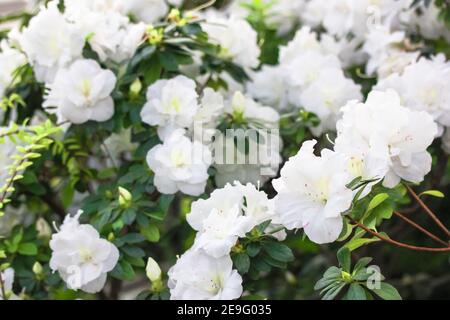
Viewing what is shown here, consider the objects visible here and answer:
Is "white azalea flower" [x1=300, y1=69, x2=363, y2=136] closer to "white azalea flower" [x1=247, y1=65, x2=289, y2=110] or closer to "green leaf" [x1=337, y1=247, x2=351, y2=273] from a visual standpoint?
"white azalea flower" [x1=247, y1=65, x2=289, y2=110]

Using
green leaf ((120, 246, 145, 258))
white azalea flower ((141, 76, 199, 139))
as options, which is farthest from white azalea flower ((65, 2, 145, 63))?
green leaf ((120, 246, 145, 258))

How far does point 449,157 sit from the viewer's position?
1.83 meters

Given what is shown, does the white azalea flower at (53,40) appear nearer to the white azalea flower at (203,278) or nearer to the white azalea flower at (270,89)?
the white azalea flower at (270,89)

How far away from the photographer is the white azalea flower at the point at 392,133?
1274mm

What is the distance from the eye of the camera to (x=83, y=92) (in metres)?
1.67

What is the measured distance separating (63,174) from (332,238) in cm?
102

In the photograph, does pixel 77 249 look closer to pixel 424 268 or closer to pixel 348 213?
pixel 348 213

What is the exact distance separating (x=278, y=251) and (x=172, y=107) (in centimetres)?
48

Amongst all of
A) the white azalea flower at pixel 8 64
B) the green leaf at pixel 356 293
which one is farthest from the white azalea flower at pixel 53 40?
the green leaf at pixel 356 293

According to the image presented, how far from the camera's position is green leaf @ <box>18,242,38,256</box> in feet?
5.55

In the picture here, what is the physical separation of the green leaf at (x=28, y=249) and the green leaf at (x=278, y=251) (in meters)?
0.63

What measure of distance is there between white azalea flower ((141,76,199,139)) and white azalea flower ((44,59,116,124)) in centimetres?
10

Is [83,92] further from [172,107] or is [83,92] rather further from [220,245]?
[220,245]

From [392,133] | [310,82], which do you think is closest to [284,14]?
[310,82]
